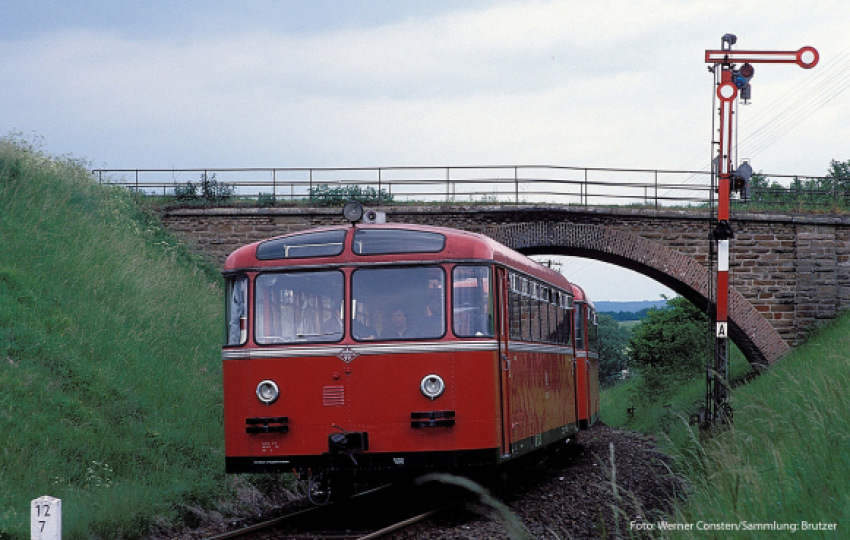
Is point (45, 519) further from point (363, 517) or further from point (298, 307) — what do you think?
point (363, 517)

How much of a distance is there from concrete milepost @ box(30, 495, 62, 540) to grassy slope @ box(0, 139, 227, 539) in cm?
A: 154

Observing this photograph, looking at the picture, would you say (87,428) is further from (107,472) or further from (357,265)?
(357,265)

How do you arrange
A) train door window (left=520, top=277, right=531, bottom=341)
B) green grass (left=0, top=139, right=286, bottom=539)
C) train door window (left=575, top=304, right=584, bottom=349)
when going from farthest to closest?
train door window (left=575, top=304, right=584, bottom=349)
train door window (left=520, top=277, right=531, bottom=341)
green grass (left=0, top=139, right=286, bottom=539)

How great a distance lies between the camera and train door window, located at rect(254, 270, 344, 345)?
9.23m

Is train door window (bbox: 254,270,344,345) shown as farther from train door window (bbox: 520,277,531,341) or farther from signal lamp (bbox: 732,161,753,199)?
signal lamp (bbox: 732,161,753,199)

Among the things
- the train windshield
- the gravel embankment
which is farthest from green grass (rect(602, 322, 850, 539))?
the train windshield

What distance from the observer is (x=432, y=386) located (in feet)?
29.4

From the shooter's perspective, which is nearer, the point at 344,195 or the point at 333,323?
the point at 333,323

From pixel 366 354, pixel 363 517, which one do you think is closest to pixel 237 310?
pixel 366 354

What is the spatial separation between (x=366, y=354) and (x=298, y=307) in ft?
2.81

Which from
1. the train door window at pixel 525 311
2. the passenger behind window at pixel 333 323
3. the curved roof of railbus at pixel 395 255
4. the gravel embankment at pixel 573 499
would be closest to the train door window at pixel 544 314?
the train door window at pixel 525 311

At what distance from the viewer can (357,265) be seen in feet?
30.3

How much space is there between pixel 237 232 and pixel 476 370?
17.2 metres

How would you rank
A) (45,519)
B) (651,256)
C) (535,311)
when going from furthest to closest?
(651,256), (535,311), (45,519)
